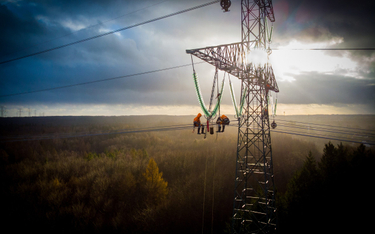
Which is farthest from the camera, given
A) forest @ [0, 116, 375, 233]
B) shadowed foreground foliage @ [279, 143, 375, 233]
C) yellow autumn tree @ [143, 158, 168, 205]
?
yellow autumn tree @ [143, 158, 168, 205]

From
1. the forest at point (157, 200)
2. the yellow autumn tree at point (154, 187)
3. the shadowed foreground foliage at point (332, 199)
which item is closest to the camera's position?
the shadowed foreground foliage at point (332, 199)

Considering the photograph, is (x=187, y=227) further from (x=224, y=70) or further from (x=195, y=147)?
(x=195, y=147)

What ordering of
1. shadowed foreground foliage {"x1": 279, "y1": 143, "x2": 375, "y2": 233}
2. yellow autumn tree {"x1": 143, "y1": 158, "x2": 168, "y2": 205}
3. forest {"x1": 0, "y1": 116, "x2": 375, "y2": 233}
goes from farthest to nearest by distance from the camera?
yellow autumn tree {"x1": 143, "y1": 158, "x2": 168, "y2": 205} → forest {"x1": 0, "y1": 116, "x2": 375, "y2": 233} → shadowed foreground foliage {"x1": 279, "y1": 143, "x2": 375, "y2": 233}

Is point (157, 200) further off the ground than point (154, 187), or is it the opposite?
point (154, 187)

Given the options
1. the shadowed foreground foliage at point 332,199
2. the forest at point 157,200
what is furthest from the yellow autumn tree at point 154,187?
the shadowed foreground foliage at point 332,199

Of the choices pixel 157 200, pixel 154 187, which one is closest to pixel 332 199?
pixel 157 200

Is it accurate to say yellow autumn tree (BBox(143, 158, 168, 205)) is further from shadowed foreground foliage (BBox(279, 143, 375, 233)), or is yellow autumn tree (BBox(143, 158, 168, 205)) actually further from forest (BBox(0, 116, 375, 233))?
shadowed foreground foliage (BBox(279, 143, 375, 233))

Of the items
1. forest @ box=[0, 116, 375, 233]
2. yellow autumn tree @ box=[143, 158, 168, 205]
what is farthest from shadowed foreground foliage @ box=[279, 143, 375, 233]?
yellow autumn tree @ box=[143, 158, 168, 205]

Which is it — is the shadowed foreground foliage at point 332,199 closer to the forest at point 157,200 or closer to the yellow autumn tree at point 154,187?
the forest at point 157,200

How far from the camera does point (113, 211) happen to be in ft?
83.3

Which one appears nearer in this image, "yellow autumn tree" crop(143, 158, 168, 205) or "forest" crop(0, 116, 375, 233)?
"forest" crop(0, 116, 375, 233)

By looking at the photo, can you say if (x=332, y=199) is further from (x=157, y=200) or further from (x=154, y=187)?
(x=154, y=187)

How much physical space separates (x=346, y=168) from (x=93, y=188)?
38.3m

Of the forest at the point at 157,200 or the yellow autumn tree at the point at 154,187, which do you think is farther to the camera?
the yellow autumn tree at the point at 154,187
